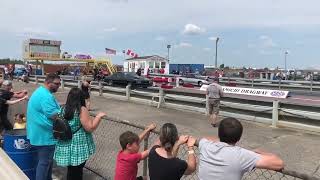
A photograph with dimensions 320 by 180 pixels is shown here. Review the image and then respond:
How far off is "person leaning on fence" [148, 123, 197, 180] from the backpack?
1.63 metres

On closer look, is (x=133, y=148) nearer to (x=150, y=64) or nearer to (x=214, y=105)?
(x=214, y=105)

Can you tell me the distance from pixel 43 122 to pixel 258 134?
7.66 m

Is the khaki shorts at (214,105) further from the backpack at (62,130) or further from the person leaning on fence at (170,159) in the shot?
the person leaning on fence at (170,159)

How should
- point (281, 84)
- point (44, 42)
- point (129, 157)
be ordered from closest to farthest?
point (129, 157)
point (281, 84)
point (44, 42)

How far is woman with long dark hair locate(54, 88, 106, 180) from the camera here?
543 cm

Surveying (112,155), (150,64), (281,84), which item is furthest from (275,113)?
(150,64)

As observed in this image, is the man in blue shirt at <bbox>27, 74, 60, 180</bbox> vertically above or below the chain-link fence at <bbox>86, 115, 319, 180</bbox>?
→ above

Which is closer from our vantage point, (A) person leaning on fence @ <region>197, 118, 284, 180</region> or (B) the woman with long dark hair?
(A) person leaning on fence @ <region>197, 118, 284, 180</region>

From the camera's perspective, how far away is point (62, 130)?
547cm

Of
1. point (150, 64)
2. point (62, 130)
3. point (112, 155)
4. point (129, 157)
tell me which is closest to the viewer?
point (129, 157)

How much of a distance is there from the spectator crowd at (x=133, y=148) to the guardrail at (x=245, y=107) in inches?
322

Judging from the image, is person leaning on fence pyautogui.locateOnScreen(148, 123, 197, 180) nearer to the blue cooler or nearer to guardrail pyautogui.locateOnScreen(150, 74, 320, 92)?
the blue cooler

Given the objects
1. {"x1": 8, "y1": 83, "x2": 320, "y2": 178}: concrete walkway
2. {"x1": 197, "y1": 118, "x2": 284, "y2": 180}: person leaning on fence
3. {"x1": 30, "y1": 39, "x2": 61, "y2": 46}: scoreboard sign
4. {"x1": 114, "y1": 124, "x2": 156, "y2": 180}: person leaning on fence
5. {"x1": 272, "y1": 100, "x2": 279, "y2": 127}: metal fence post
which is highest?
{"x1": 30, "y1": 39, "x2": 61, "y2": 46}: scoreboard sign

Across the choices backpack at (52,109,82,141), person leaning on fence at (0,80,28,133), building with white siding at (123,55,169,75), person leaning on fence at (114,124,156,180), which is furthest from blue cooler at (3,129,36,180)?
building with white siding at (123,55,169,75)
